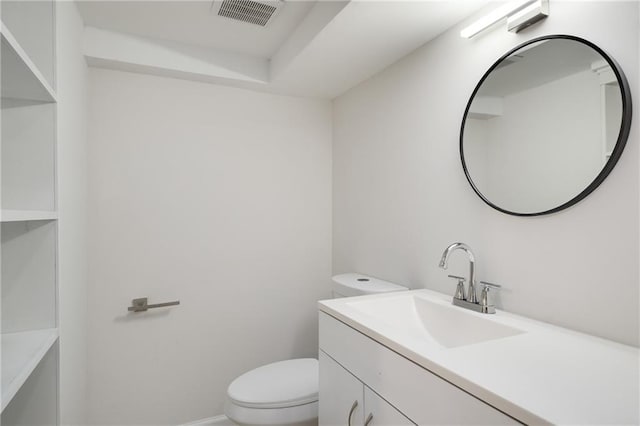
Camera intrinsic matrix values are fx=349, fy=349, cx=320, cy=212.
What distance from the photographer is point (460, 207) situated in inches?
57.3

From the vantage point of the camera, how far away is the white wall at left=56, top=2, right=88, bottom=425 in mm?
1308

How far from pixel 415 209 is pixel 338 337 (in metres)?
0.76

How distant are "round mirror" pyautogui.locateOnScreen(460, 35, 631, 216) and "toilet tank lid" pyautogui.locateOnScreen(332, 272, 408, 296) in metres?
0.67

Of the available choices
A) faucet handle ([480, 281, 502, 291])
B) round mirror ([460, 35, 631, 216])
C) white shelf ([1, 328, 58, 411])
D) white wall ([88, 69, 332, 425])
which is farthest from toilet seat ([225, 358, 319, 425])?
round mirror ([460, 35, 631, 216])

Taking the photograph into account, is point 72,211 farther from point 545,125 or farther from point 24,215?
point 545,125

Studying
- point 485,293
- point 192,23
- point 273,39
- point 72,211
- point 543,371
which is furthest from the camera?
point 273,39

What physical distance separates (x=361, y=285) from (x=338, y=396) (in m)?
0.66

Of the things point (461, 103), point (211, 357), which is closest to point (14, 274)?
point (211, 357)

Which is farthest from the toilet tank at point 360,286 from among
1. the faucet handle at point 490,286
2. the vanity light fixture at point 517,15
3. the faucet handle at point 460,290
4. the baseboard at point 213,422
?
the vanity light fixture at point 517,15

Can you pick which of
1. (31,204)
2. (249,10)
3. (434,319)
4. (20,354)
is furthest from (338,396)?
(249,10)

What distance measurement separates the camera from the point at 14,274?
1.17 metres

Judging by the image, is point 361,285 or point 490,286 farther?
point 361,285

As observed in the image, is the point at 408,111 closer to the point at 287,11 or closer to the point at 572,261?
the point at 287,11

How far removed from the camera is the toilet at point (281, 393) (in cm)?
154
